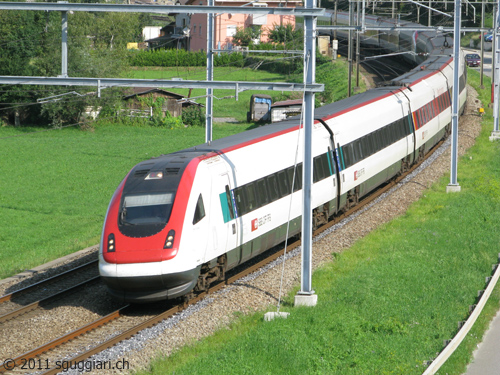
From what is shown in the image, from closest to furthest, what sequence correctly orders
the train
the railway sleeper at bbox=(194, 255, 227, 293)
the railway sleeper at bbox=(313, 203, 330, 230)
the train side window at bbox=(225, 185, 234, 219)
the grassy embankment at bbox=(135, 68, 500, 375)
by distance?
the grassy embankment at bbox=(135, 68, 500, 375) < the train < the railway sleeper at bbox=(194, 255, 227, 293) < the train side window at bbox=(225, 185, 234, 219) < the railway sleeper at bbox=(313, 203, 330, 230)

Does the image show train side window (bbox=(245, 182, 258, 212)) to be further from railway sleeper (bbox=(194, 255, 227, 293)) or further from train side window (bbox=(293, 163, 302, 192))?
train side window (bbox=(293, 163, 302, 192))

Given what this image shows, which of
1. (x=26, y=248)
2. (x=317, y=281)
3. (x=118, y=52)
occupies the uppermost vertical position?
(x=118, y=52)

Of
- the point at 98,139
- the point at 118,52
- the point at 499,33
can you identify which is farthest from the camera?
the point at 118,52

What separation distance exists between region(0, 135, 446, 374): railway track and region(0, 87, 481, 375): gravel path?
176 mm

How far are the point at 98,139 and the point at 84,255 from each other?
99.7ft

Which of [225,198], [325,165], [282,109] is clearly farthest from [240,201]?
[282,109]

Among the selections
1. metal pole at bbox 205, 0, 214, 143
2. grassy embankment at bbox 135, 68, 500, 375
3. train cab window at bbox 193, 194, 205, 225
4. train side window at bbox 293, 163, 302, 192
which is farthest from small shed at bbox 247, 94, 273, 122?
train cab window at bbox 193, 194, 205, 225

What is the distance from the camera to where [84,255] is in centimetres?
1938

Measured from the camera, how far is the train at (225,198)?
1269 centimetres

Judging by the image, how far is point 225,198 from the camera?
14.3 m

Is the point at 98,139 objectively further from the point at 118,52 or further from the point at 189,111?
the point at 118,52

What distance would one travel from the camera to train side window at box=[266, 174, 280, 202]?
52.8ft

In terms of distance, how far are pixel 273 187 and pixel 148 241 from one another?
4407 millimetres

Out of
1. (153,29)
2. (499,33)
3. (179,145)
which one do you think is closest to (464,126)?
(499,33)
